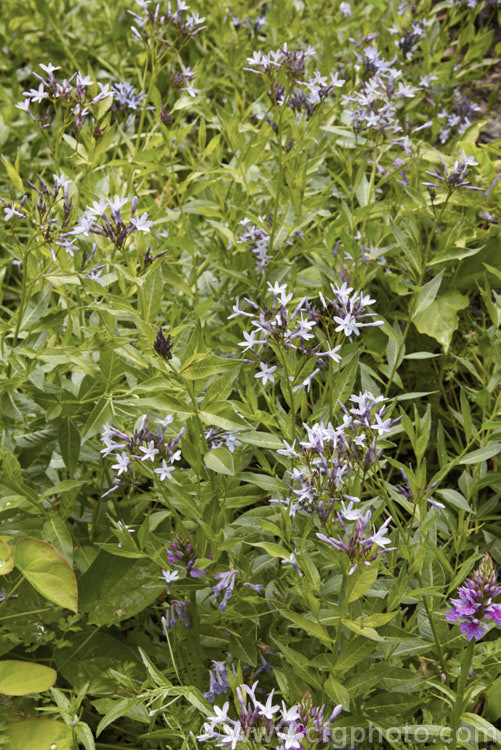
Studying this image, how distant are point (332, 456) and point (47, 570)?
766 mm

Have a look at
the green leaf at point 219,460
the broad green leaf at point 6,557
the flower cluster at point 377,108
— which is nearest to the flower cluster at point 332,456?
the green leaf at point 219,460

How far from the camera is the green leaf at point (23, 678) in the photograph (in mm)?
1681

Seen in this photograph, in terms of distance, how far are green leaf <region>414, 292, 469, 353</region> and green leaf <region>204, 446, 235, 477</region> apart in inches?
46.2

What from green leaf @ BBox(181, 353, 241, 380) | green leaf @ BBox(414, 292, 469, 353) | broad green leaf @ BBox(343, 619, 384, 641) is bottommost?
green leaf @ BBox(414, 292, 469, 353)

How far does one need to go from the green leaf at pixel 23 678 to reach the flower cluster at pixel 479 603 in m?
0.95

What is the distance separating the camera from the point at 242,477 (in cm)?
194

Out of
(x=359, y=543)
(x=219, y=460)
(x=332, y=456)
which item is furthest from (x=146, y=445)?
(x=359, y=543)

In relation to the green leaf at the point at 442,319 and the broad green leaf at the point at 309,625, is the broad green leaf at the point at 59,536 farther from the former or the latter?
the green leaf at the point at 442,319

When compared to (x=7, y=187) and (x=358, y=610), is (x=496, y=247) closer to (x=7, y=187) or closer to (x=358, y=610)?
(x=358, y=610)

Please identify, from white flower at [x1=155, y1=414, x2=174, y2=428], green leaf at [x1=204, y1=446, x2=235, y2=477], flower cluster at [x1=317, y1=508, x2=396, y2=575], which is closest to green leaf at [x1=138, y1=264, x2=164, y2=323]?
white flower at [x1=155, y1=414, x2=174, y2=428]

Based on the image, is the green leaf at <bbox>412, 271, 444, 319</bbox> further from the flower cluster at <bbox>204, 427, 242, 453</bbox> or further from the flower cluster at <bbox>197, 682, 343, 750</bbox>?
the flower cluster at <bbox>197, 682, 343, 750</bbox>

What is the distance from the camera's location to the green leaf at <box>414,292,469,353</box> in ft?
8.55

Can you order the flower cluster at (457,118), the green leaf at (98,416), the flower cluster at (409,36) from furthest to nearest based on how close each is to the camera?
the flower cluster at (457,118), the flower cluster at (409,36), the green leaf at (98,416)

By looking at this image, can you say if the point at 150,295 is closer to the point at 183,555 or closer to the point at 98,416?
the point at 98,416
